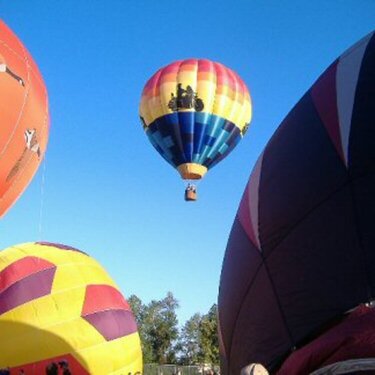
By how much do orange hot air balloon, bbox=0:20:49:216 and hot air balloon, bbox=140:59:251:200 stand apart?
444 inches

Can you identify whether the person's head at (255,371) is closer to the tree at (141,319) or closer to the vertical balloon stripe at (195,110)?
the vertical balloon stripe at (195,110)

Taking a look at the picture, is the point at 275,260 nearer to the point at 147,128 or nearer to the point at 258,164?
the point at 258,164

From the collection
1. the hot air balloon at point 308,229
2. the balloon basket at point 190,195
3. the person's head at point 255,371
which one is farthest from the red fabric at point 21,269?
the balloon basket at point 190,195

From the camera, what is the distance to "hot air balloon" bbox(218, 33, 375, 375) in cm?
Answer: 248

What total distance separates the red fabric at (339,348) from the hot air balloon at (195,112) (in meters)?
16.1

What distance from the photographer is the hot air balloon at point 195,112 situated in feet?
58.6

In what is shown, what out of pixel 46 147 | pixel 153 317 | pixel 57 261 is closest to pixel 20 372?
pixel 57 261

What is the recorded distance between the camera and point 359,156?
2.60 meters

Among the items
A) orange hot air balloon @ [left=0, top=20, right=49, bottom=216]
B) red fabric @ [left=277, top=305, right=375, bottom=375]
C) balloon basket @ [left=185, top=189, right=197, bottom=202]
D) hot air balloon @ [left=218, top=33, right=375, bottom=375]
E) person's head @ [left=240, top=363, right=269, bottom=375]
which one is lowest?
person's head @ [left=240, top=363, right=269, bottom=375]

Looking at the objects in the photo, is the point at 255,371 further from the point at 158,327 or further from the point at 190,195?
the point at 158,327

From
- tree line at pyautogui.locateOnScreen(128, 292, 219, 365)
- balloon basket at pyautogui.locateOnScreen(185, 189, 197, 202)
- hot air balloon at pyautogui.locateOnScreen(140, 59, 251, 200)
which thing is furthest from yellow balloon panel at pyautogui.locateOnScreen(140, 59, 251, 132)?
tree line at pyautogui.locateOnScreen(128, 292, 219, 365)

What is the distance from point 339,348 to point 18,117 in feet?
16.3

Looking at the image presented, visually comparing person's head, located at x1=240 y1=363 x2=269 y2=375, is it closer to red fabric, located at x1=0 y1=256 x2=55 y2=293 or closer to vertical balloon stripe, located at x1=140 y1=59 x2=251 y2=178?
red fabric, located at x1=0 y1=256 x2=55 y2=293

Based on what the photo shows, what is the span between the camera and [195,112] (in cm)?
1783
